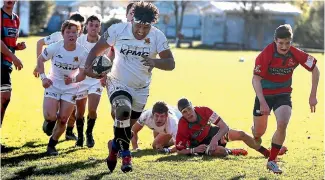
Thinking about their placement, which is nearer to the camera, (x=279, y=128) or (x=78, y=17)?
(x=279, y=128)

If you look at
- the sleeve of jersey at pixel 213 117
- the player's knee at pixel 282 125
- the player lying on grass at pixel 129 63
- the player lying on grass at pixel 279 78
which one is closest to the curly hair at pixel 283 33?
the player lying on grass at pixel 279 78

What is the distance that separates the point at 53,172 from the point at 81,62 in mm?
2087

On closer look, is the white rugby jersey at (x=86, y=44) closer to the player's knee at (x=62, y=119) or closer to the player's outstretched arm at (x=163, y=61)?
the player's knee at (x=62, y=119)

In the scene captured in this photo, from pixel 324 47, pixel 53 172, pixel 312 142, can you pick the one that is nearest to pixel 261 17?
pixel 324 47

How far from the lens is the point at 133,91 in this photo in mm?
7586

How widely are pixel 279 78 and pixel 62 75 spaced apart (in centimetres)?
312

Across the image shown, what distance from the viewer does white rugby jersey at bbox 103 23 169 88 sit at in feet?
24.3

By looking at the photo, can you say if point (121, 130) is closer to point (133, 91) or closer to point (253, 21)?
point (133, 91)

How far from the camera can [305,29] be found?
57.4 meters

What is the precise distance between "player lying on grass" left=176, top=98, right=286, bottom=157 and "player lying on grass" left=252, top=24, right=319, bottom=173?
0.91m

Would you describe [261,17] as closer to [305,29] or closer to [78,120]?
[305,29]

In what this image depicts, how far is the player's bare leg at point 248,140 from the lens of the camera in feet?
30.3

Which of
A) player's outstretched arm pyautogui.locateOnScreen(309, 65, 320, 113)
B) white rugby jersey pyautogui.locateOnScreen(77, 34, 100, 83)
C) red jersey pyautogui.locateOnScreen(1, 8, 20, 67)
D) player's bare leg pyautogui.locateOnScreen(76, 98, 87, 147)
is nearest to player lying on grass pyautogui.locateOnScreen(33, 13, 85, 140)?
white rugby jersey pyautogui.locateOnScreen(77, 34, 100, 83)

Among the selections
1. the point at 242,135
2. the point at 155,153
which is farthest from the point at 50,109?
the point at 242,135
